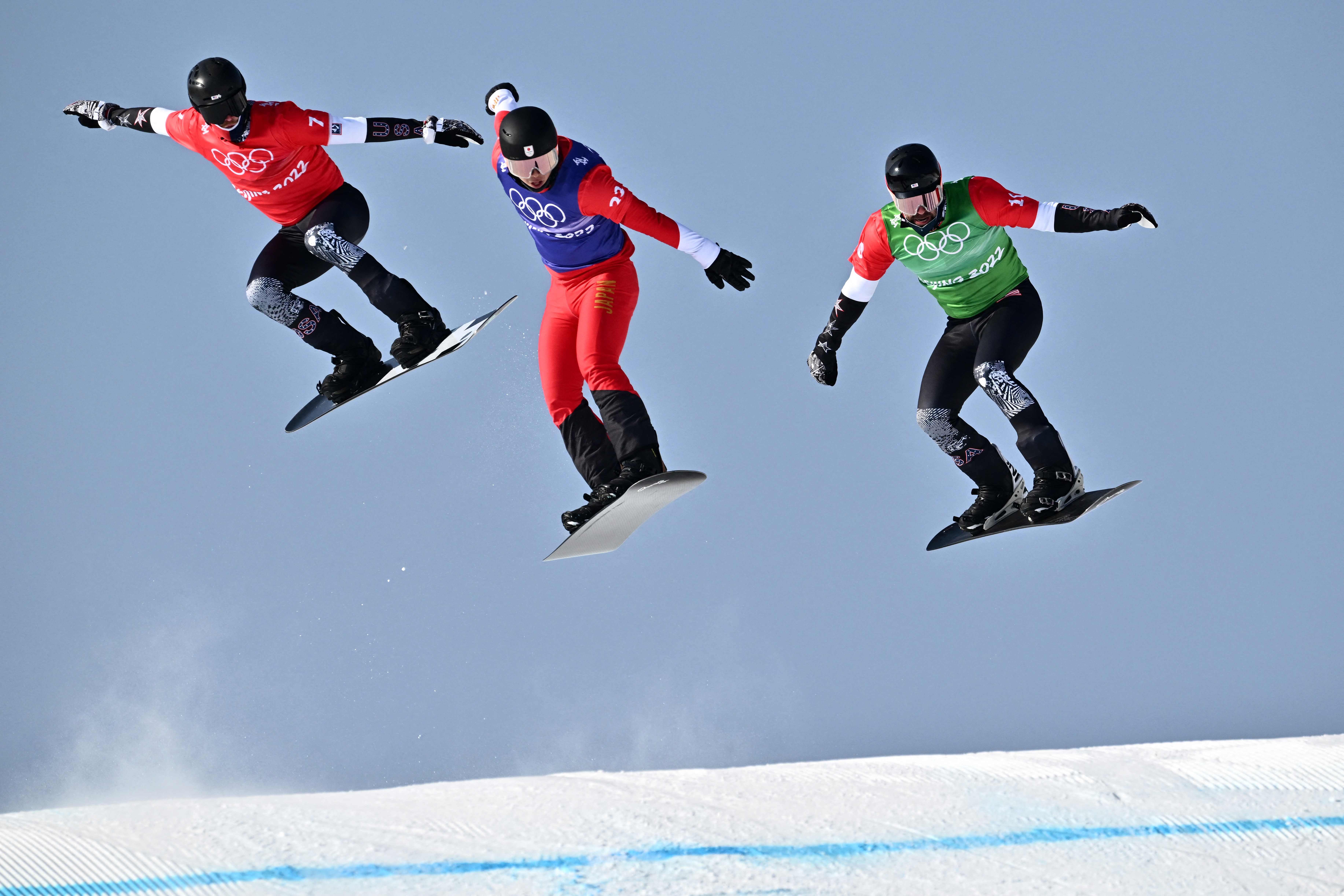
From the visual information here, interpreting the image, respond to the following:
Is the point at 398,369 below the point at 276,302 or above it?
below

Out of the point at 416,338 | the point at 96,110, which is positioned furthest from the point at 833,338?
the point at 96,110

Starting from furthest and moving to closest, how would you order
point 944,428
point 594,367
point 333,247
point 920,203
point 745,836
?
1. point 333,247
2. point 944,428
3. point 594,367
4. point 920,203
5. point 745,836

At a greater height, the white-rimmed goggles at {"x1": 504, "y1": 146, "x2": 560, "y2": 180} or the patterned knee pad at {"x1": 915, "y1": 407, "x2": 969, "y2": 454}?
the white-rimmed goggles at {"x1": 504, "y1": 146, "x2": 560, "y2": 180}

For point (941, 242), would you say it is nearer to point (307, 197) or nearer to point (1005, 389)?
point (1005, 389)

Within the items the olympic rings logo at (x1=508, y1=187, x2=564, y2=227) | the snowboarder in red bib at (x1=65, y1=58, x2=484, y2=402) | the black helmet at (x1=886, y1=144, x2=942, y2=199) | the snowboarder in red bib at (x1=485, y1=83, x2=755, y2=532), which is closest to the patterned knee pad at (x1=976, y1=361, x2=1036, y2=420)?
the black helmet at (x1=886, y1=144, x2=942, y2=199)

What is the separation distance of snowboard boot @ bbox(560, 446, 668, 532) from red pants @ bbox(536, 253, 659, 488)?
0.03 metres

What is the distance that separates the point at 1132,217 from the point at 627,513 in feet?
7.94

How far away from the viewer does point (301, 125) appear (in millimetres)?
5695

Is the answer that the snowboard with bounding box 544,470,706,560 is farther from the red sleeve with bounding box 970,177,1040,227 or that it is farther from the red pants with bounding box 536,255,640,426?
the red sleeve with bounding box 970,177,1040,227

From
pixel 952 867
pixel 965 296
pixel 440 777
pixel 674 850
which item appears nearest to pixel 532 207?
pixel 965 296

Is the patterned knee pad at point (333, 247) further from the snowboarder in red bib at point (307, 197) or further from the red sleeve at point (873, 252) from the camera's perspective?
the red sleeve at point (873, 252)

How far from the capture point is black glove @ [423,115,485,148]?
560 centimetres

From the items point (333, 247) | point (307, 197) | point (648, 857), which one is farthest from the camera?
point (307, 197)

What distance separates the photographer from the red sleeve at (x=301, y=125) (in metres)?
5.69
